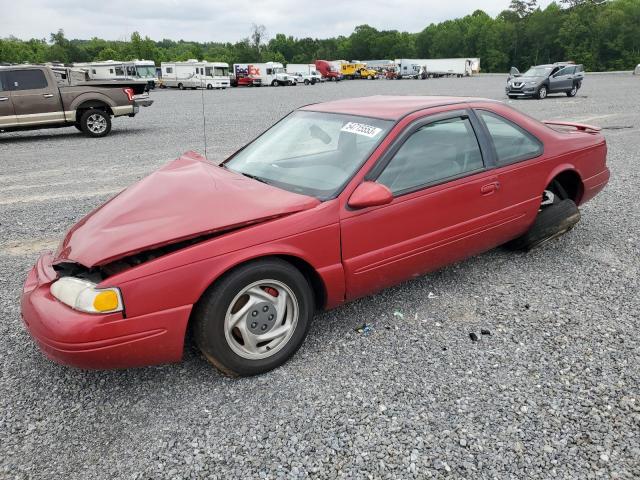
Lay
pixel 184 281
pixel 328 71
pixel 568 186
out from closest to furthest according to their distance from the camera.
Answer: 1. pixel 184 281
2. pixel 568 186
3. pixel 328 71

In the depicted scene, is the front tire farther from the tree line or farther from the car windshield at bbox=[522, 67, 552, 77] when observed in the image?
the tree line

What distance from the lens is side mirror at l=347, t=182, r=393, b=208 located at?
2.87 meters

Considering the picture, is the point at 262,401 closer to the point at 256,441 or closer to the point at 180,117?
the point at 256,441

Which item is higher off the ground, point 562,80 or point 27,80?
point 27,80

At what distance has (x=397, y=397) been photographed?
2.61 metres

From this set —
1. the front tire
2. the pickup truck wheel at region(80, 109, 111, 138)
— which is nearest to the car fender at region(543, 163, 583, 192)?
the front tire

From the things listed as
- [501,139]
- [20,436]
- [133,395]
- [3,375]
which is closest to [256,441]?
[133,395]

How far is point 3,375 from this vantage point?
2844 mm

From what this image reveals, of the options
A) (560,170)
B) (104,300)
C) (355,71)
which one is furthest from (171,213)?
(355,71)

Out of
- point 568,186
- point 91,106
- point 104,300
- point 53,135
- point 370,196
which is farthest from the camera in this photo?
point 53,135

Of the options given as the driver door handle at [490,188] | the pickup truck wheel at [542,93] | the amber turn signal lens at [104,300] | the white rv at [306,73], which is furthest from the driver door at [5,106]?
the white rv at [306,73]

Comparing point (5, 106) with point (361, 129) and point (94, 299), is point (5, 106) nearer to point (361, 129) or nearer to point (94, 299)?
point (361, 129)

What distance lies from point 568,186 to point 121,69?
4391 cm

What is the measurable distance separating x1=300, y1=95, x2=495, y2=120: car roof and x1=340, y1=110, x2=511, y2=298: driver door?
0.14 meters
